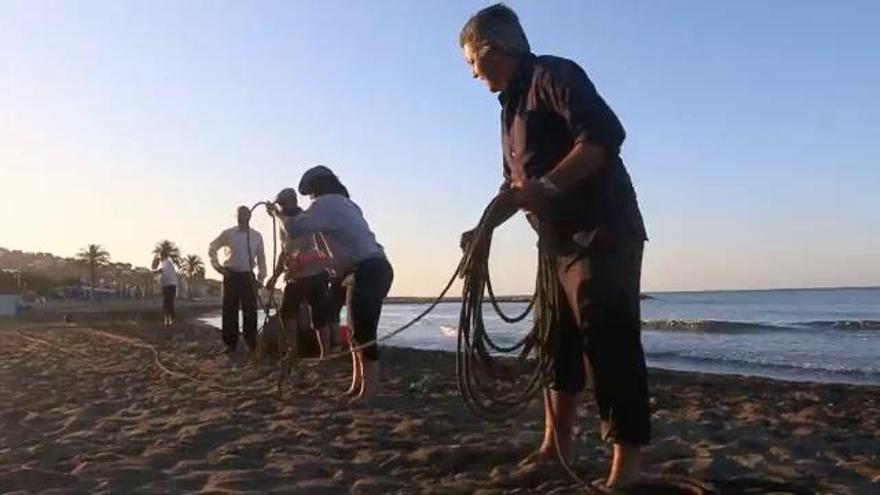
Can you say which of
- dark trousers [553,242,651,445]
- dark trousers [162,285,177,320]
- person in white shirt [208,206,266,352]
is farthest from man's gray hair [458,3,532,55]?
dark trousers [162,285,177,320]

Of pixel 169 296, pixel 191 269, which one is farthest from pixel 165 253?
pixel 191 269

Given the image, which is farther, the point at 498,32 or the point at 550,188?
the point at 498,32

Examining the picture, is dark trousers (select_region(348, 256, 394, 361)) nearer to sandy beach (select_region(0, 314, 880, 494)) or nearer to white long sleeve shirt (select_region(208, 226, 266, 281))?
sandy beach (select_region(0, 314, 880, 494))

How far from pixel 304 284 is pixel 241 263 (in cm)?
253

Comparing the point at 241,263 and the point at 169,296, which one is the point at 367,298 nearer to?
the point at 241,263

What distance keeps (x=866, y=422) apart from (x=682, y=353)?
12.1 meters

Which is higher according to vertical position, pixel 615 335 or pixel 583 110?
pixel 583 110

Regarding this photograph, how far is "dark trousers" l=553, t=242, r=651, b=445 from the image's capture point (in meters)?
3.29

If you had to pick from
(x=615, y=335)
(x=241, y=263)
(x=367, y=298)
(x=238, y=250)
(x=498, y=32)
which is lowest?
(x=615, y=335)

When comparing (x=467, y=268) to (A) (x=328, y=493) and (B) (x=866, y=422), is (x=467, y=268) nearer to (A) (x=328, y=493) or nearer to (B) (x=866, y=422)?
(A) (x=328, y=493)

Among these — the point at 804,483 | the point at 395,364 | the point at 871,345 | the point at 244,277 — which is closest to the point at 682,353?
the point at 871,345

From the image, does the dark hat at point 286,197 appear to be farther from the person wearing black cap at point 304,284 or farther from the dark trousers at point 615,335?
the dark trousers at point 615,335

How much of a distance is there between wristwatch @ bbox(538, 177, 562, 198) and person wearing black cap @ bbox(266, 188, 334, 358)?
4.14m

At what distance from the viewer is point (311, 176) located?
637 cm
